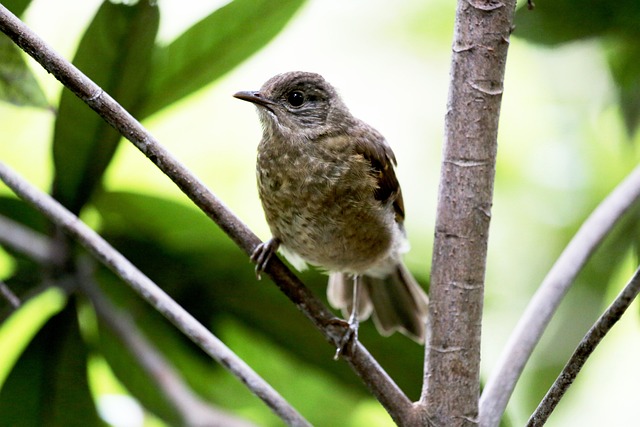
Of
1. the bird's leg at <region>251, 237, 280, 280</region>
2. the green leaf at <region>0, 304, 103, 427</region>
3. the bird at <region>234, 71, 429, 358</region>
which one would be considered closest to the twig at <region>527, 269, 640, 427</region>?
the bird's leg at <region>251, 237, 280, 280</region>

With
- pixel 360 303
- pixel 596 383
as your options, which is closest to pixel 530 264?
pixel 596 383

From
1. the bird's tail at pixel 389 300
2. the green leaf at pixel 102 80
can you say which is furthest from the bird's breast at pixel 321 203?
the green leaf at pixel 102 80

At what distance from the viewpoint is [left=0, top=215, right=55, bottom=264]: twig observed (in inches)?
94.1

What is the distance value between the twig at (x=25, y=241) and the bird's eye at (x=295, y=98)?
900mm

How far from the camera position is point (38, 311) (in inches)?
109

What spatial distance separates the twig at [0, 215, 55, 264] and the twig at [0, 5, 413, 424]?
92 cm

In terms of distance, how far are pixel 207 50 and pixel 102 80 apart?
0.31m

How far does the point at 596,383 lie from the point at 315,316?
2402 millimetres

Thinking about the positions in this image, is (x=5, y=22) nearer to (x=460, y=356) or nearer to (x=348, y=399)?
(x=460, y=356)

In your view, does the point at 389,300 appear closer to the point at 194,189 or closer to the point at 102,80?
the point at 102,80

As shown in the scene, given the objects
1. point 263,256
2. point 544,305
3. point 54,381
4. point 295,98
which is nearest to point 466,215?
point 544,305

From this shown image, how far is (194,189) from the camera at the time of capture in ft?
5.34

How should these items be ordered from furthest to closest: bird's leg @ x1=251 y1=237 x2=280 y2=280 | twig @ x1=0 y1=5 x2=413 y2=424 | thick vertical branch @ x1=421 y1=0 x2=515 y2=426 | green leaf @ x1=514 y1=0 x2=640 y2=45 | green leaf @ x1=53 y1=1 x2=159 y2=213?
green leaf @ x1=514 y1=0 x2=640 y2=45 → green leaf @ x1=53 y1=1 x2=159 y2=213 → bird's leg @ x1=251 y1=237 x2=280 y2=280 → thick vertical branch @ x1=421 y1=0 x2=515 y2=426 → twig @ x1=0 y1=5 x2=413 y2=424

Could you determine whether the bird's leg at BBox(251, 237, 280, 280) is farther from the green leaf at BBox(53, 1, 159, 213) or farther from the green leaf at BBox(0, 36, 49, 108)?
the green leaf at BBox(0, 36, 49, 108)
